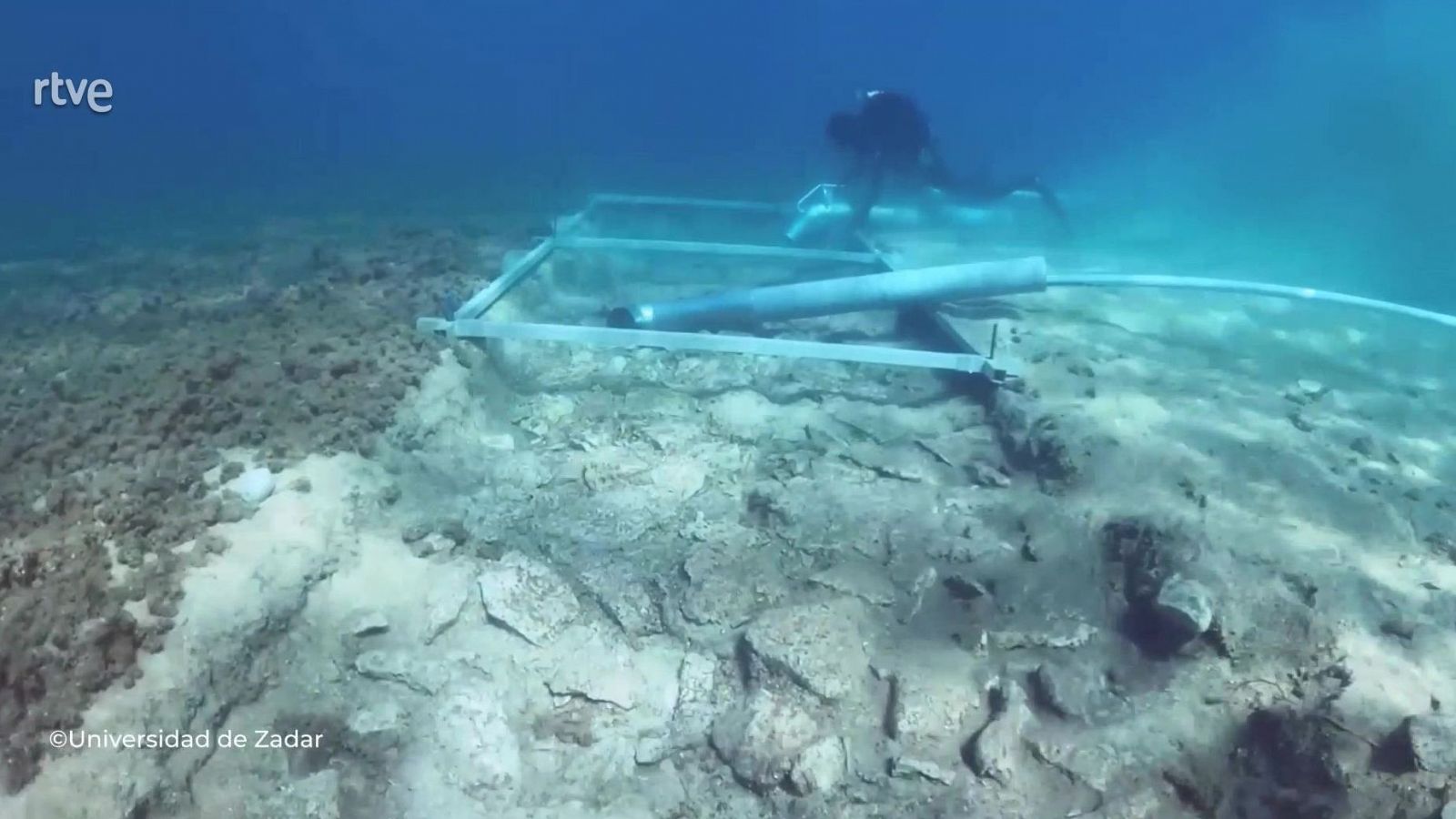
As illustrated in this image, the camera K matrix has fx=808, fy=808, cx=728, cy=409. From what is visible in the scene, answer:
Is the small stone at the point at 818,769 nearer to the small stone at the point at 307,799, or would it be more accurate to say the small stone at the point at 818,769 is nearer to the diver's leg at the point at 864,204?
the small stone at the point at 307,799

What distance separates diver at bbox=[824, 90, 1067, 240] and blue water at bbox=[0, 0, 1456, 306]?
673cm

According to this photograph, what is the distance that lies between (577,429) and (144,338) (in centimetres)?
370

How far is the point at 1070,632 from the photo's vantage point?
14.3 feet

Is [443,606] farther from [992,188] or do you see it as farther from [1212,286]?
[992,188]

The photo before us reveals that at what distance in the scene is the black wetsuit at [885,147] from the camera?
11672 millimetres

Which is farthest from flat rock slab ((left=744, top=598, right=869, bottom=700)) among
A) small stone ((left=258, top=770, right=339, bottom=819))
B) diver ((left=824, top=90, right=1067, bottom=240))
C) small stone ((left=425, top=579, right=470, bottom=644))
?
diver ((left=824, top=90, right=1067, bottom=240))

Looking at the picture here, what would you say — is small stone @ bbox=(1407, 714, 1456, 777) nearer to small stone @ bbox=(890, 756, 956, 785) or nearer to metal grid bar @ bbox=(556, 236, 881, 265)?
small stone @ bbox=(890, 756, 956, 785)

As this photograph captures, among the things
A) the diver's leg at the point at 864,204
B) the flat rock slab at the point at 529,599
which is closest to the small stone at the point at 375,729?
the flat rock slab at the point at 529,599

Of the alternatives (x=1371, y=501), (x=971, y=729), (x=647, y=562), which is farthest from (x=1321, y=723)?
(x=647, y=562)

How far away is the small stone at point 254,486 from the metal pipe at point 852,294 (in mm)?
3830

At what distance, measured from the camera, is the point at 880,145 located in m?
11.9

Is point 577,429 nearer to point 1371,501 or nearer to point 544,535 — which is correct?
point 544,535

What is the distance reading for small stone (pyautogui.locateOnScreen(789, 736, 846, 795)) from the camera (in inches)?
147

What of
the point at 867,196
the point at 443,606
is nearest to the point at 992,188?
the point at 867,196
